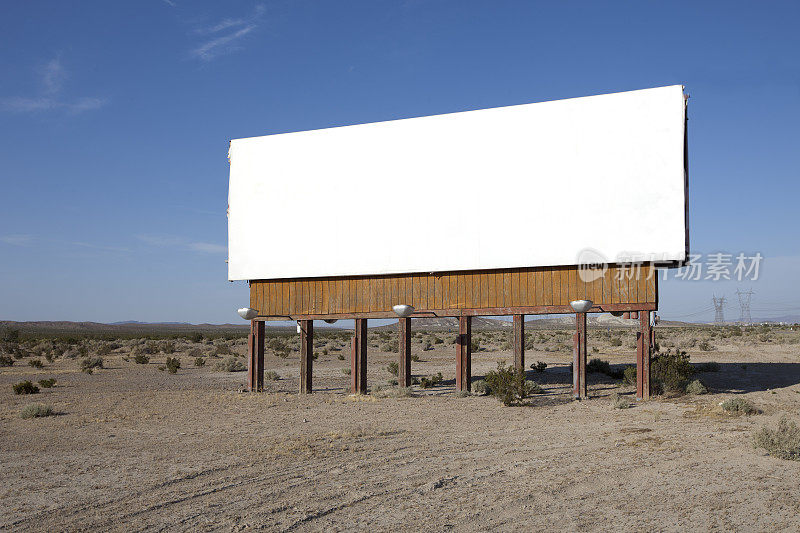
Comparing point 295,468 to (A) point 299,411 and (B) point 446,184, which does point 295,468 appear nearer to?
(A) point 299,411

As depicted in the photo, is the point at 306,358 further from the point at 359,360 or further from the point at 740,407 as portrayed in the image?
the point at 740,407

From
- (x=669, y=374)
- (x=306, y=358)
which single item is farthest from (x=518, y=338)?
(x=306, y=358)

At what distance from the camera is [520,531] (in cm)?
686

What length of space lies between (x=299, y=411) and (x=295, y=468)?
6.91 m

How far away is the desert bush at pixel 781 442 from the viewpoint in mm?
9586

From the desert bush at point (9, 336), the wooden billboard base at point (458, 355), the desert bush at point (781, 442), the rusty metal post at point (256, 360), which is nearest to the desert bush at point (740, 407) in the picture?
the wooden billboard base at point (458, 355)

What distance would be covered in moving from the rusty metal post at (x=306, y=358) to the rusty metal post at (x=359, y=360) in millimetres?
1418

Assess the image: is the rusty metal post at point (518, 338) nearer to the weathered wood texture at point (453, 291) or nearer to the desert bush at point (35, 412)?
the weathered wood texture at point (453, 291)

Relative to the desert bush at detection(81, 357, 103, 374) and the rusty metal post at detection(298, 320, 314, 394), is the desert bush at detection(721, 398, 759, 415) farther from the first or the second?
the desert bush at detection(81, 357, 103, 374)

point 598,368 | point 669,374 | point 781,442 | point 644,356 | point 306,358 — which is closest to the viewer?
point 781,442

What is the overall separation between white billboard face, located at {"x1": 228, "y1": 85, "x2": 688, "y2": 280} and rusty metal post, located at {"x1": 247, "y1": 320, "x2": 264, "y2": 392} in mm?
1849

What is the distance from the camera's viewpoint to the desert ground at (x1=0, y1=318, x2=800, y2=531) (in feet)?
24.2

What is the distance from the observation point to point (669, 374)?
18.4 m

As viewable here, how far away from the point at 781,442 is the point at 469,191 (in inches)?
437
